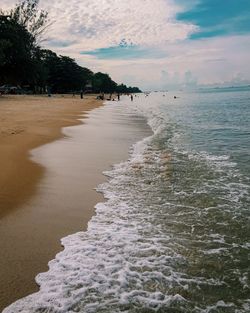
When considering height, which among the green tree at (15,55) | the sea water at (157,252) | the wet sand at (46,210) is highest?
the green tree at (15,55)

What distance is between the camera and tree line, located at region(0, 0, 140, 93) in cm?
5412

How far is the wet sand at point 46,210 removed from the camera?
15.8 ft

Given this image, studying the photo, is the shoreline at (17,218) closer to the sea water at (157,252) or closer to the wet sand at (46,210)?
the wet sand at (46,210)

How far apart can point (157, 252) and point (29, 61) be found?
57060 mm

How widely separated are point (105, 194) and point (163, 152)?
648cm

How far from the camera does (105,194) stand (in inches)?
333

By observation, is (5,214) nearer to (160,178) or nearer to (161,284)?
(161,284)

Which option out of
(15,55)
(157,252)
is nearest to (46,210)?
(157,252)

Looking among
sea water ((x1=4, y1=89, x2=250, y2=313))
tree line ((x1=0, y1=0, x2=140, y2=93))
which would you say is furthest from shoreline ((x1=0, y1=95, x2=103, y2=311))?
tree line ((x1=0, y1=0, x2=140, y2=93))

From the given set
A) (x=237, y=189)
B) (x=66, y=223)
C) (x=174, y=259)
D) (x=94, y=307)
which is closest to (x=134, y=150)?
(x=237, y=189)

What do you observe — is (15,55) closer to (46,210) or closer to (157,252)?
(46,210)

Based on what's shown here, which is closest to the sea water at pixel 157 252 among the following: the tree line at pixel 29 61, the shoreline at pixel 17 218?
the shoreline at pixel 17 218

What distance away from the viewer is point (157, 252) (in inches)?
219

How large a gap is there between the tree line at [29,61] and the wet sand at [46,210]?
3674 cm
